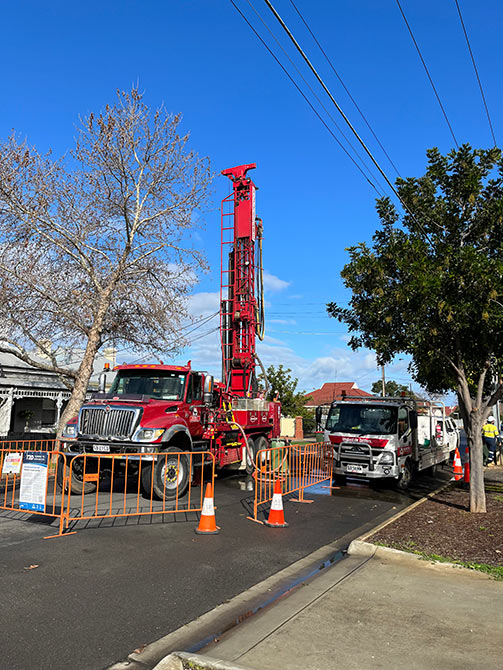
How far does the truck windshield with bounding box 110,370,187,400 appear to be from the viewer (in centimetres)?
1221

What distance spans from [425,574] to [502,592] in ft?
2.95

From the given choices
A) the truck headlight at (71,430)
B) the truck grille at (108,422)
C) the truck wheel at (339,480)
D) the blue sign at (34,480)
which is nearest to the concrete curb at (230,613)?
the blue sign at (34,480)

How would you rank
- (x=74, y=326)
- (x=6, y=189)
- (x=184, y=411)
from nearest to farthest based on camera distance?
(x=184, y=411)
(x=6, y=189)
(x=74, y=326)

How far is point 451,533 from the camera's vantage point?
8141mm

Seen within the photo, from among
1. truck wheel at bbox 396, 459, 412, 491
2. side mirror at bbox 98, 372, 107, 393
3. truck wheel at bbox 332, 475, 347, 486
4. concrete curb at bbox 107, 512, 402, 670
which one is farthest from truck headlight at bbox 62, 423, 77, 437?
truck wheel at bbox 396, 459, 412, 491

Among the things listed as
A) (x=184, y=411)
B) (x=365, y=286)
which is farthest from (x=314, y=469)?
(x=365, y=286)

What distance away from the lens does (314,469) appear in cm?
1272

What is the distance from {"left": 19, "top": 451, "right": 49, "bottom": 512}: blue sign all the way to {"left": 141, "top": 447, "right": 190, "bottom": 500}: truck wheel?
7.98 feet

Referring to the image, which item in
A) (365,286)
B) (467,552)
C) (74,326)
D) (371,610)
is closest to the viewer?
(371,610)

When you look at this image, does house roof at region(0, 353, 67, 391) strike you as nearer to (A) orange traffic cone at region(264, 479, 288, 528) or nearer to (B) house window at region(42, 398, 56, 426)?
(B) house window at region(42, 398, 56, 426)

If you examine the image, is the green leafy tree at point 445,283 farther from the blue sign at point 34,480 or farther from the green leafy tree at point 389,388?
the green leafy tree at point 389,388

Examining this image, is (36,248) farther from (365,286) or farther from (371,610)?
(371,610)

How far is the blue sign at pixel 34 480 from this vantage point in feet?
27.0

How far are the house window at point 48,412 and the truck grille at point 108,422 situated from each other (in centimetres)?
1884
